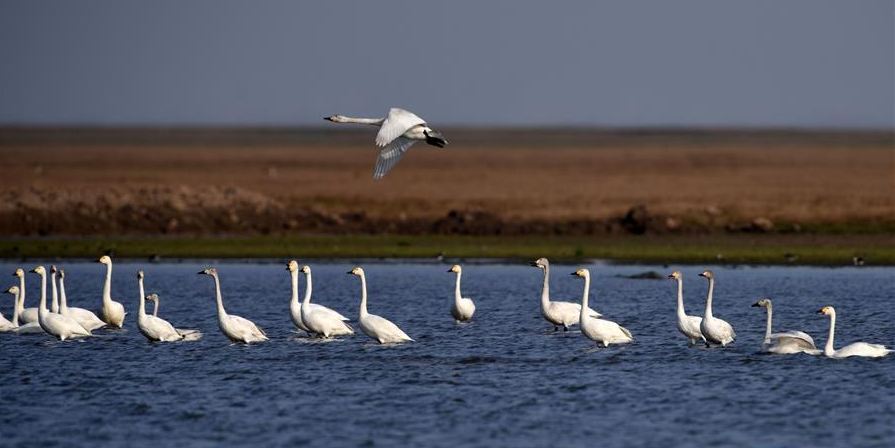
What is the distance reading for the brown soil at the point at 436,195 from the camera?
1473 inches

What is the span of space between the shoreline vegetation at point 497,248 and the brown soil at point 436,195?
128 centimetres

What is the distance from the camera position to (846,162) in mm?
70500

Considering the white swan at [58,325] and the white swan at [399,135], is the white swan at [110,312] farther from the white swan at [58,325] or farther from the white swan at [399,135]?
the white swan at [399,135]

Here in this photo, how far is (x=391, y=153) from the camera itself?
1775cm

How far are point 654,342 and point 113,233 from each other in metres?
21.2

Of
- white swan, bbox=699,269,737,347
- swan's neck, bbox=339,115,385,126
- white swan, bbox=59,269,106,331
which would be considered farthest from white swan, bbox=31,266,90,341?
white swan, bbox=699,269,737,347

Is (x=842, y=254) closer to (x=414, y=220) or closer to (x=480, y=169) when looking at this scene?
(x=414, y=220)

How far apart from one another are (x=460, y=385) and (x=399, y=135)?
306cm

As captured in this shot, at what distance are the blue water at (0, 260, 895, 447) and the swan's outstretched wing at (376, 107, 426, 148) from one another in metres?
2.92

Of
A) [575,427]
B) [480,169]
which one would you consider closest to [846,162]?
[480,169]

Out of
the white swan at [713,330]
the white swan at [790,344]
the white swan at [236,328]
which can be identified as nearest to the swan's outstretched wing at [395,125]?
the white swan at [236,328]

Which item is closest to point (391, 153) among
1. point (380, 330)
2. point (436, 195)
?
point (380, 330)

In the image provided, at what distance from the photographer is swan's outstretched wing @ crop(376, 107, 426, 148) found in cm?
1587

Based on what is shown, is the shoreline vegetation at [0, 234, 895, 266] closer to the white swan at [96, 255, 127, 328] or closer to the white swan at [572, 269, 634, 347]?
the white swan at [96, 255, 127, 328]
